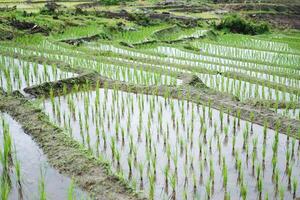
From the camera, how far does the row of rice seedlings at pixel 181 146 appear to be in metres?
3.91

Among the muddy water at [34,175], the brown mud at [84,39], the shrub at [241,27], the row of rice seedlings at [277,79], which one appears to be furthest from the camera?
the shrub at [241,27]

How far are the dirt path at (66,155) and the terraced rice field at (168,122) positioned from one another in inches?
1.8

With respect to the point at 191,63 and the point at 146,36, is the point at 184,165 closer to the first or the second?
the point at 191,63

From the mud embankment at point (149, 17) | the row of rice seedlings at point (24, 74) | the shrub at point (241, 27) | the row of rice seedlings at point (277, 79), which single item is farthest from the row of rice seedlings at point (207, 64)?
the mud embankment at point (149, 17)

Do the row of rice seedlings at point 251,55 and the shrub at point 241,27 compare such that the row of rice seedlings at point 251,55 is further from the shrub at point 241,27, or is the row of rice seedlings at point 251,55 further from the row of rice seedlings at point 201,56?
the shrub at point 241,27

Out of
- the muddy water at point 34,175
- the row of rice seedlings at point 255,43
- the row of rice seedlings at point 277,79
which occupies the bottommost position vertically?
the row of rice seedlings at point 255,43

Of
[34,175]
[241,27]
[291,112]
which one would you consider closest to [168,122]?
[291,112]

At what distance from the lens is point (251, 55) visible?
1216cm

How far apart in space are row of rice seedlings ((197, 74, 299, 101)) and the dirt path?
140 inches

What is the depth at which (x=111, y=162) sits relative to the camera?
4414mm

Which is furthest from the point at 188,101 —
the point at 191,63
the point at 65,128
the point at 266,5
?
the point at 266,5

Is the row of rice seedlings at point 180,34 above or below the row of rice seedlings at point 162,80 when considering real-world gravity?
below

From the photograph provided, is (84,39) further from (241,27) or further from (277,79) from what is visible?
(241,27)

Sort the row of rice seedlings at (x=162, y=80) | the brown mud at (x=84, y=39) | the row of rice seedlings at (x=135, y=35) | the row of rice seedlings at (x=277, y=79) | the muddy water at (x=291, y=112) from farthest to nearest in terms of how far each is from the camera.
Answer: the row of rice seedlings at (x=135, y=35), the brown mud at (x=84, y=39), the row of rice seedlings at (x=277, y=79), the row of rice seedlings at (x=162, y=80), the muddy water at (x=291, y=112)
